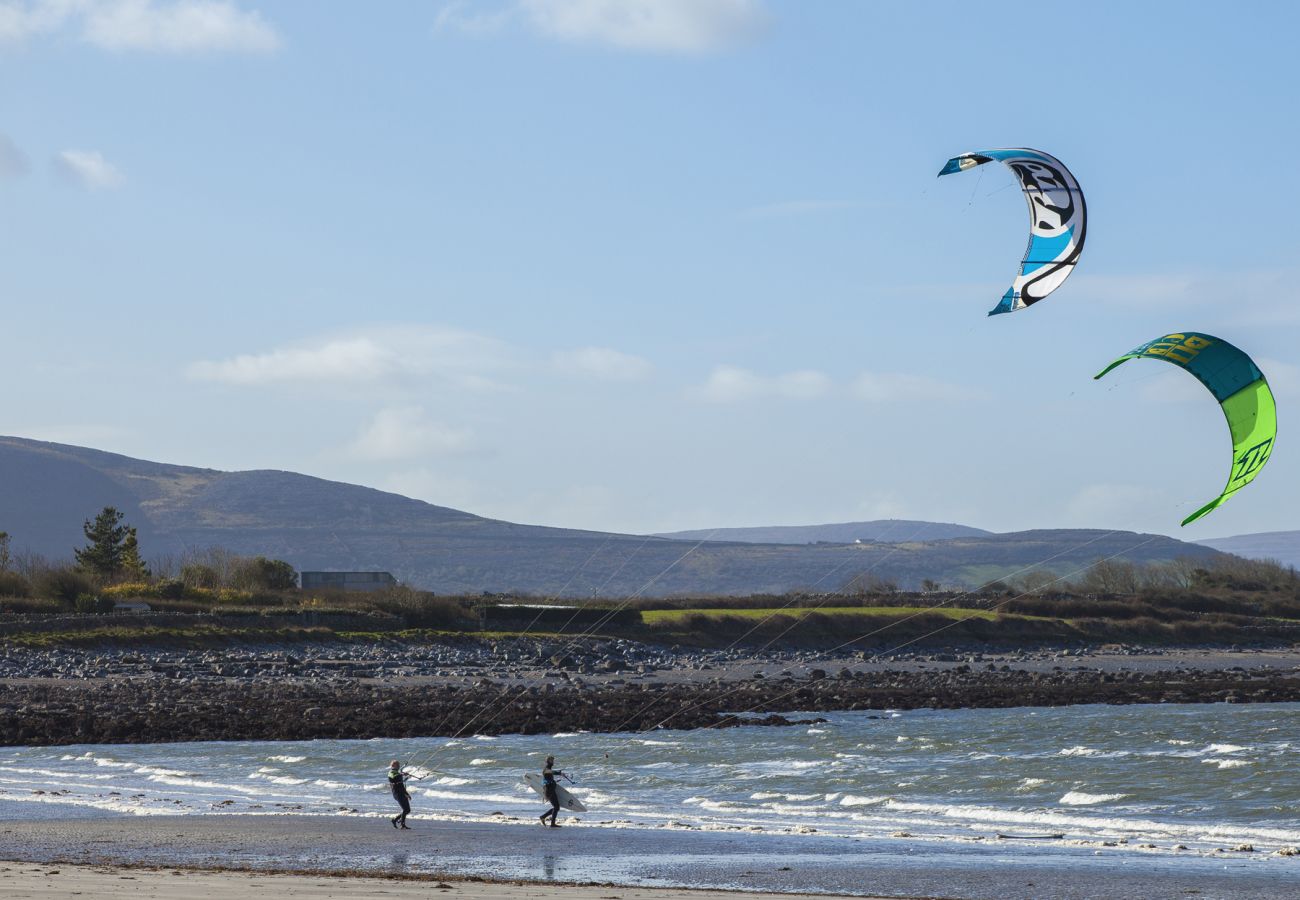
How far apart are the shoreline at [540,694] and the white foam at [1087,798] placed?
12.3m

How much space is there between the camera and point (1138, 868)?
18.9m

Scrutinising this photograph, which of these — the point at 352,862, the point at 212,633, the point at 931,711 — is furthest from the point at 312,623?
the point at 352,862

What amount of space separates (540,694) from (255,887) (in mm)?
27369

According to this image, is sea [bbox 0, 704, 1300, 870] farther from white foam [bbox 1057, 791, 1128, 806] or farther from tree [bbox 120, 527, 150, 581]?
tree [bbox 120, 527, 150, 581]

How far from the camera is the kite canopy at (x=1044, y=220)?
22.5 meters

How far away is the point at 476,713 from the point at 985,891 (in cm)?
2206

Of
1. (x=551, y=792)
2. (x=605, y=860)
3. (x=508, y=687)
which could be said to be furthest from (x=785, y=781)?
(x=508, y=687)

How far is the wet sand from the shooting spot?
17.1 meters

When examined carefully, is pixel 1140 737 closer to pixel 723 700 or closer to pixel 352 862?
pixel 723 700

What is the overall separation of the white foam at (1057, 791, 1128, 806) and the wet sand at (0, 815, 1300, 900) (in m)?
4.61

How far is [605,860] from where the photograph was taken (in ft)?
63.4

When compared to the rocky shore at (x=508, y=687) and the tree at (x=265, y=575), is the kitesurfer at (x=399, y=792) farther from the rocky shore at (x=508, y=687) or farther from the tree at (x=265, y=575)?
the tree at (x=265, y=575)

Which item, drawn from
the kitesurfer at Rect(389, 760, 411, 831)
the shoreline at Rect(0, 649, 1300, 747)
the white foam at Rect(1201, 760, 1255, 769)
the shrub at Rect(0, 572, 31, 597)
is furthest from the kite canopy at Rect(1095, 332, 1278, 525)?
the shrub at Rect(0, 572, 31, 597)

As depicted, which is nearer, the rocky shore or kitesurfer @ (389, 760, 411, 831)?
kitesurfer @ (389, 760, 411, 831)
